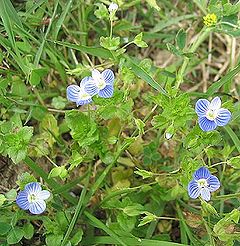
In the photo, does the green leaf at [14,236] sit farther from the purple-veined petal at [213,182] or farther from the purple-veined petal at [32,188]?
the purple-veined petal at [213,182]

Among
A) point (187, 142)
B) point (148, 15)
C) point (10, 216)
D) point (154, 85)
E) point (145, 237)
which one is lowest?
point (10, 216)

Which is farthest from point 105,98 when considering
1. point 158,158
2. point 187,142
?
point 158,158

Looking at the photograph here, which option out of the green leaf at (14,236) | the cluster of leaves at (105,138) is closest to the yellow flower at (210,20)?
the cluster of leaves at (105,138)

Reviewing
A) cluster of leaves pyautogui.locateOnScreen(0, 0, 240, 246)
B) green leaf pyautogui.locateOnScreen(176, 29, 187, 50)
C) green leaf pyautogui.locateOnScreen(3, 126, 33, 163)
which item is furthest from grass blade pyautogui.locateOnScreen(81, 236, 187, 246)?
green leaf pyautogui.locateOnScreen(176, 29, 187, 50)

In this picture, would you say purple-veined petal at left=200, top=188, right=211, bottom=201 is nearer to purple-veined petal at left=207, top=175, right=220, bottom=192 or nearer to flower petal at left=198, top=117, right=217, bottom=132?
purple-veined petal at left=207, top=175, right=220, bottom=192

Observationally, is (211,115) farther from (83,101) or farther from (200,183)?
(83,101)

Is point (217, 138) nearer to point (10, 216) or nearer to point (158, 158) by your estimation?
point (158, 158)
